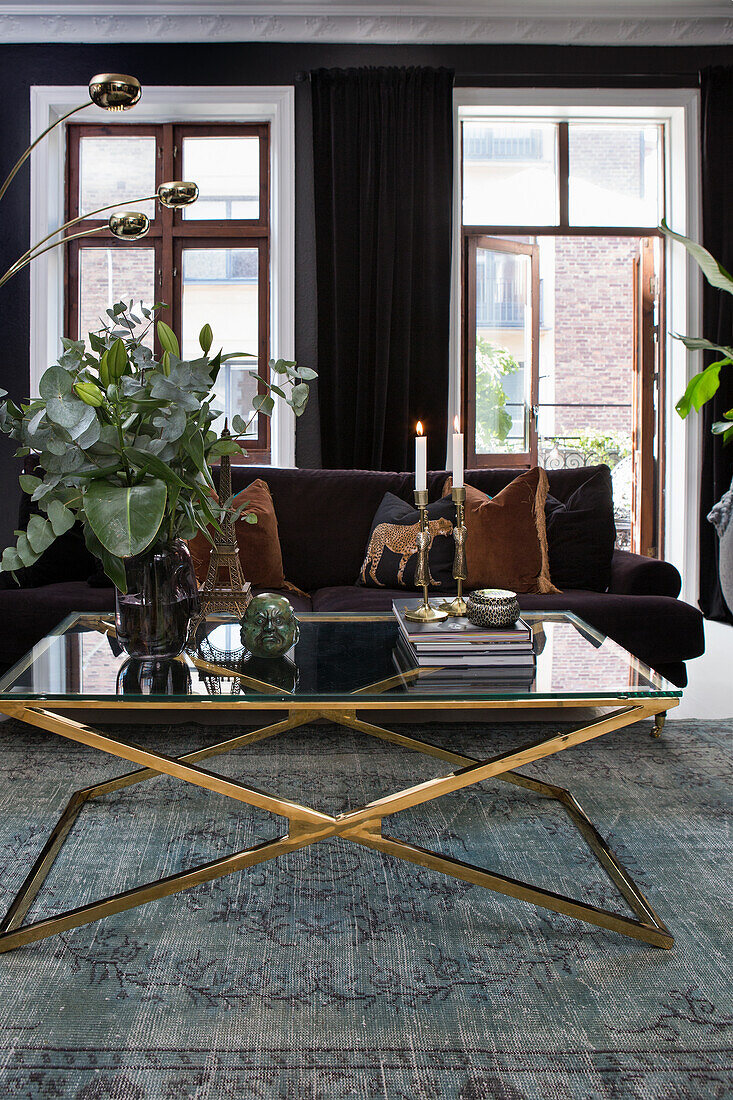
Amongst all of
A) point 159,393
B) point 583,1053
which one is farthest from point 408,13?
point 583,1053

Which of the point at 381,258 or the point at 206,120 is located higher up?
the point at 206,120

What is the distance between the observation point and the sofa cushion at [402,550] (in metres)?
A: 3.08

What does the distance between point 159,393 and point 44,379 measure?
0.18 meters

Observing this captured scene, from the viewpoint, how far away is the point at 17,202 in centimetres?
477

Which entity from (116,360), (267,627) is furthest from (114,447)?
(267,627)

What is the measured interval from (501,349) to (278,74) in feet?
6.91

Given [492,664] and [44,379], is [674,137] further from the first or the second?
[44,379]

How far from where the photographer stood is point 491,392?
18.5ft

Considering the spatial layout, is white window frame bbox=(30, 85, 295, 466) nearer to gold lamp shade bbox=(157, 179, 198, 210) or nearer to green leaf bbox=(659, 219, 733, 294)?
gold lamp shade bbox=(157, 179, 198, 210)

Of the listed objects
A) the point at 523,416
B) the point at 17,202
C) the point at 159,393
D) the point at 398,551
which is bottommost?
the point at 398,551

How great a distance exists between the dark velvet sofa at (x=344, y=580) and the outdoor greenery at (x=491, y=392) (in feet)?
7.10

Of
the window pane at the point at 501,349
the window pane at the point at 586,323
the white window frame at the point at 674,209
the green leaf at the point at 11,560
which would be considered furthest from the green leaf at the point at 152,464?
the window pane at the point at 586,323

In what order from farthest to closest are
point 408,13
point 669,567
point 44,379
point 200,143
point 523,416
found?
point 523,416, point 200,143, point 408,13, point 669,567, point 44,379

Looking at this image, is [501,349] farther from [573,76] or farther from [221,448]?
[221,448]
